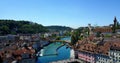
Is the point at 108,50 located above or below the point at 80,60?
above

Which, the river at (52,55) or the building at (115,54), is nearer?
the building at (115,54)

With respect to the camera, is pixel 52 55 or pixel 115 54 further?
pixel 52 55

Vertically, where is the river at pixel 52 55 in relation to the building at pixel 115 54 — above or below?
below

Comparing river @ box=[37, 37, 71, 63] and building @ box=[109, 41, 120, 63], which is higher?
building @ box=[109, 41, 120, 63]

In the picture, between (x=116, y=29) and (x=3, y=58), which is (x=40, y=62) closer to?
(x=3, y=58)

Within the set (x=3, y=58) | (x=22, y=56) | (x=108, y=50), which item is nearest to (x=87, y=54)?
(x=108, y=50)

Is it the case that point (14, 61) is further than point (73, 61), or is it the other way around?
point (73, 61)

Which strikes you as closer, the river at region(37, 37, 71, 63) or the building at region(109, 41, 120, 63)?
the building at region(109, 41, 120, 63)

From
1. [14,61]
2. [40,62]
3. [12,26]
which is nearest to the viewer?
[14,61]

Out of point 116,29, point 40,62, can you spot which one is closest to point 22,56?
point 40,62

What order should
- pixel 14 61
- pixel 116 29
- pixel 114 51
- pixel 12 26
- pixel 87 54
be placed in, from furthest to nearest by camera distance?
pixel 12 26 < pixel 116 29 < pixel 87 54 < pixel 114 51 < pixel 14 61

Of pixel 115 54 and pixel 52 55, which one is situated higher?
pixel 115 54
